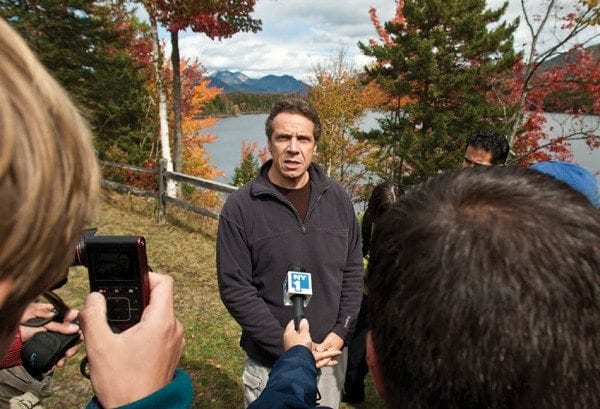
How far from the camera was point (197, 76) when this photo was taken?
72.5 feet

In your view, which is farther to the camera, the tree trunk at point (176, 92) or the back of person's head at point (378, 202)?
the tree trunk at point (176, 92)

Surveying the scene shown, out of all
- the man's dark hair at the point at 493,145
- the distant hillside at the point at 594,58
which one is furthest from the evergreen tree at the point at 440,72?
the man's dark hair at the point at 493,145

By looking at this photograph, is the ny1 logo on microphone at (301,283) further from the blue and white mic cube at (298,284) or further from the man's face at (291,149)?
the man's face at (291,149)

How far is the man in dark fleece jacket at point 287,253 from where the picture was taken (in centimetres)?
231

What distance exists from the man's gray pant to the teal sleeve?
4.91 feet

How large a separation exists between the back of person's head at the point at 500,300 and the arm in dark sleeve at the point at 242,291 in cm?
146

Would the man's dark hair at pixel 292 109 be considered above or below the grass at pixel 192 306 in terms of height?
above

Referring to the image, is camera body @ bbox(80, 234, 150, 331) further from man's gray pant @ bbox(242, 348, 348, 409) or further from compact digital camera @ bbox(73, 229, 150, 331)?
man's gray pant @ bbox(242, 348, 348, 409)

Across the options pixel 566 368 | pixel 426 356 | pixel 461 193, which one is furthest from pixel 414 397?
pixel 461 193

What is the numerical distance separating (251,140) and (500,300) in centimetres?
6435

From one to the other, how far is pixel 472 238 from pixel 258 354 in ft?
6.09

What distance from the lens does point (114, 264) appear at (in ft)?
3.96

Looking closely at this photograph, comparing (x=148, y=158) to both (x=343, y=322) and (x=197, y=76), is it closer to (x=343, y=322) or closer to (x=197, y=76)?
(x=197, y=76)

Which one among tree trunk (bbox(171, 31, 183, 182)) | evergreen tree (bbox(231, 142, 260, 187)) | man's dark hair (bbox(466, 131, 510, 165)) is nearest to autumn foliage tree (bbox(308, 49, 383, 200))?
evergreen tree (bbox(231, 142, 260, 187))
